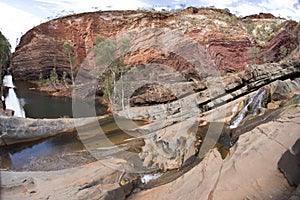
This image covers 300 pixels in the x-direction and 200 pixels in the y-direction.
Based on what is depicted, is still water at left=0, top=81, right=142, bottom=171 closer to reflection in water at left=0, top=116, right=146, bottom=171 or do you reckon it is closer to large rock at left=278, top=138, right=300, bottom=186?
reflection in water at left=0, top=116, right=146, bottom=171

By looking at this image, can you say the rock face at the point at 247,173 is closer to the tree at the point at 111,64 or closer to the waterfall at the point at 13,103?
the tree at the point at 111,64

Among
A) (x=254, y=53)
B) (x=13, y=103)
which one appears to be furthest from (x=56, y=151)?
(x=254, y=53)

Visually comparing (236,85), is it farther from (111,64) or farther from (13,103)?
(13,103)

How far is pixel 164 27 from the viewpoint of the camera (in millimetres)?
32156

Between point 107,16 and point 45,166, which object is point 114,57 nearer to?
point 107,16

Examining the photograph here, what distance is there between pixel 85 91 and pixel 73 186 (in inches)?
875

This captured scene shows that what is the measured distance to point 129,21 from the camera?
35250 millimetres

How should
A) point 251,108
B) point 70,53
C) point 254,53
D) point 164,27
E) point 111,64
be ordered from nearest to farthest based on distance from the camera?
point 251,108 < point 111,64 < point 254,53 < point 164,27 < point 70,53

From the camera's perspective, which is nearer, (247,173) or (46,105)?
(247,173)

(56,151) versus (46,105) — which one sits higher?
(46,105)

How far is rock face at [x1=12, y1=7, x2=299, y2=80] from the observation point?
92.6 feet

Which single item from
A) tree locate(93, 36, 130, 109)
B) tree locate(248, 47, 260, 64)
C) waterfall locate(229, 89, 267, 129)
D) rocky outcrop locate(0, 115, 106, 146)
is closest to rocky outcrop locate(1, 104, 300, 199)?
waterfall locate(229, 89, 267, 129)

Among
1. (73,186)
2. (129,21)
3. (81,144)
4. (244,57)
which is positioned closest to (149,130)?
(81,144)

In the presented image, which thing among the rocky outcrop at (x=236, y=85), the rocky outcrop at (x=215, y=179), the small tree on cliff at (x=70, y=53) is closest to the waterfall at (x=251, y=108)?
the rocky outcrop at (x=236, y=85)
